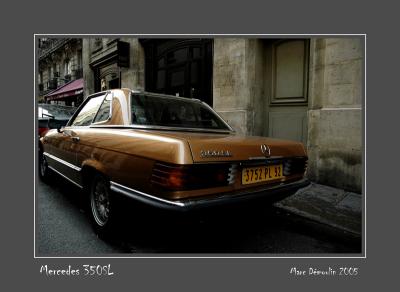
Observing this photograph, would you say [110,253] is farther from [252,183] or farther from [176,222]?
[252,183]

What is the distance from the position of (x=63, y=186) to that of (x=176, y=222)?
3818 mm

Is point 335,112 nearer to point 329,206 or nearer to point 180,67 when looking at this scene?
point 329,206

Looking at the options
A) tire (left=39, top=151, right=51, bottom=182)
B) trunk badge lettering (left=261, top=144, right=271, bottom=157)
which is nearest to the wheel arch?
trunk badge lettering (left=261, top=144, right=271, bottom=157)

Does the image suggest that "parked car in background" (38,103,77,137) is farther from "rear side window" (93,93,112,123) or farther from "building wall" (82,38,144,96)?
"rear side window" (93,93,112,123)

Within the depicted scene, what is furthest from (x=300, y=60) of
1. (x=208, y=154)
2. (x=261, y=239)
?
(x=208, y=154)

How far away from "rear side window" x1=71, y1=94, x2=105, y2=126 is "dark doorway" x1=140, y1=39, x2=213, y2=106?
4.92 m

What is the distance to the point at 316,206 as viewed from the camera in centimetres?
448

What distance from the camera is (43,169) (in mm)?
5684

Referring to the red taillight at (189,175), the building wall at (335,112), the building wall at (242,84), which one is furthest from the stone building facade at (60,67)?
the red taillight at (189,175)

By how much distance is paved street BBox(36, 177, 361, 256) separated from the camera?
2.95 metres

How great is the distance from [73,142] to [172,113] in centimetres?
145

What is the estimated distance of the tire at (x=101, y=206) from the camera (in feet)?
9.95

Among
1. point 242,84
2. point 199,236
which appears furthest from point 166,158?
point 242,84

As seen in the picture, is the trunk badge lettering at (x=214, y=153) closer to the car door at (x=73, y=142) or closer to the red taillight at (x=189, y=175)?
the red taillight at (x=189, y=175)
